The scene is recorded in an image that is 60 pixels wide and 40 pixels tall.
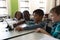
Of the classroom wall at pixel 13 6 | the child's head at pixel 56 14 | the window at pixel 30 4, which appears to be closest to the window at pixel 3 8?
the classroom wall at pixel 13 6

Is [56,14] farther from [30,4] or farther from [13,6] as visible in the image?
[30,4]

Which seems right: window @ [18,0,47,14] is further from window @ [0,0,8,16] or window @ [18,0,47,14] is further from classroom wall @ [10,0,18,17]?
window @ [0,0,8,16]

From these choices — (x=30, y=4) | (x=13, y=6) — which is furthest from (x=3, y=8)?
(x=30, y=4)

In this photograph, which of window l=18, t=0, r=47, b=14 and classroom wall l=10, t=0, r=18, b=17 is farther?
window l=18, t=0, r=47, b=14

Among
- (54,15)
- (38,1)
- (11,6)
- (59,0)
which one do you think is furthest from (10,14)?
(54,15)

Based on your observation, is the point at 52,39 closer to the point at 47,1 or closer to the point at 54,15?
the point at 54,15

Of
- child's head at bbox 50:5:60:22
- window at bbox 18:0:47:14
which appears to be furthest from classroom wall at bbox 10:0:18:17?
child's head at bbox 50:5:60:22

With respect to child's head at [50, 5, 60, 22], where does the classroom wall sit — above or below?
above

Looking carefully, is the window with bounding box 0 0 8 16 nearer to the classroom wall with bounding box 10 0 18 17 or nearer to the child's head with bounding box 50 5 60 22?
the classroom wall with bounding box 10 0 18 17

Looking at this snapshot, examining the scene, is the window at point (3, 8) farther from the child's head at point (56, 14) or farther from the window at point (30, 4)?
the child's head at point (56, 14)

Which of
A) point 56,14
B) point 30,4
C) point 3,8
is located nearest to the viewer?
point 56,14

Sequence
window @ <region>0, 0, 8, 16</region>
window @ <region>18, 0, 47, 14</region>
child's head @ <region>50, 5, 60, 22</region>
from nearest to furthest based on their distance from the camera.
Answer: child's head @ <region>50, 5, 60, 22</region> → window @ <region>0, 0, 8, 16</region> → window @ <region>18, 0, 47, 14</region>

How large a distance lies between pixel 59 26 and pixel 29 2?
4422 mm

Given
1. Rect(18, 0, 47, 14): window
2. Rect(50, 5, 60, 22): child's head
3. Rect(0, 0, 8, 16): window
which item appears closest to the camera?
Result: Rect(50, 5, 60, 22): child's head
